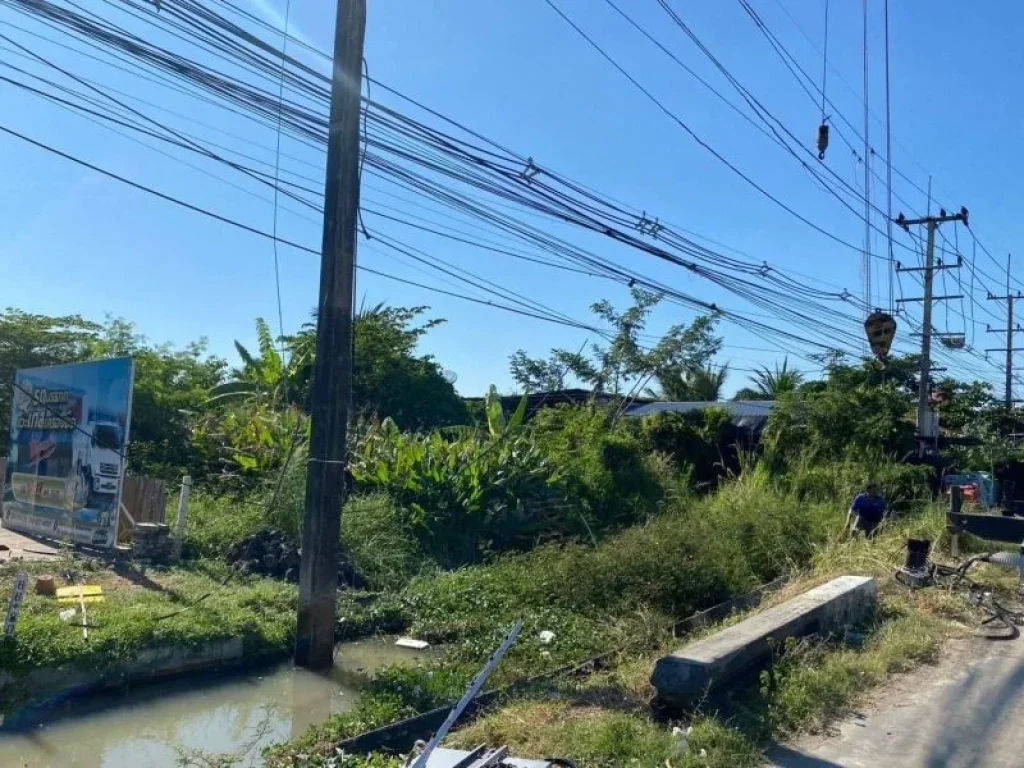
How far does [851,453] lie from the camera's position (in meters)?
21.7

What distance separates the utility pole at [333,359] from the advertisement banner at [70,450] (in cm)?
415

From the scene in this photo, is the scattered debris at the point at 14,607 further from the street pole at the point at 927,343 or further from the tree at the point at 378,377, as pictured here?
the street pole at the point at 927,343

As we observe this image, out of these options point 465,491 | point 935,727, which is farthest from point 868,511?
point 935,727

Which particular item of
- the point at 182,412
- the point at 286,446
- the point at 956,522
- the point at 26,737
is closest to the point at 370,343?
the point at 182,412

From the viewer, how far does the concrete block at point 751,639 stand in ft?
19.6

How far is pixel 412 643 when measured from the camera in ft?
32.3

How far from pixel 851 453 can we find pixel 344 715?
17.6 m

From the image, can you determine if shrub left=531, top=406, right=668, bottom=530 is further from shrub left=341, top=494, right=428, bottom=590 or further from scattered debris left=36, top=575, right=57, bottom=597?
scattered debris left=36, top=575, right=57, bottom=597

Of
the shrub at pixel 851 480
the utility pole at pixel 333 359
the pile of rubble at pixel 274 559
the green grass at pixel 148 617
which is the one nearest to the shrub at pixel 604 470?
the shrub at pixel 851 480

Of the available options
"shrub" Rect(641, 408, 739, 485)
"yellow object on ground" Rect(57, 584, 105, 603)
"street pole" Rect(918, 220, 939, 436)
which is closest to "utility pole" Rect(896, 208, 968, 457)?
"street pole" Rect(918, 220, 939, 436)

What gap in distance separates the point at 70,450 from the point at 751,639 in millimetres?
9836

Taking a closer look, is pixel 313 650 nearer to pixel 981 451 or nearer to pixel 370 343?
pixel 370 343

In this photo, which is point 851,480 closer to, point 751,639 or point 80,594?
point 751,639

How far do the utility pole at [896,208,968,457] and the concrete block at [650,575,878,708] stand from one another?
17089 millimetres
